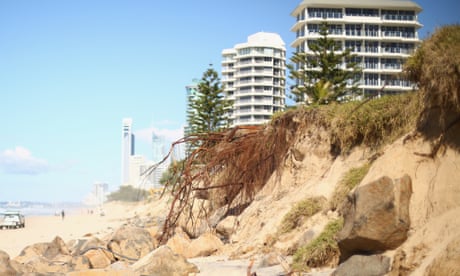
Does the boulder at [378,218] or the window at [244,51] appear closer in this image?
the boulder at [378,218]

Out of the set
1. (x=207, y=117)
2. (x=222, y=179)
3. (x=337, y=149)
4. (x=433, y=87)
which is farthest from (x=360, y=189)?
(x=207, y=117)

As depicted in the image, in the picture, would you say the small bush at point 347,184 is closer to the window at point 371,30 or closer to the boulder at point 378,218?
the boulder at point 378,218

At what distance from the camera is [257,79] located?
97125 millimetres

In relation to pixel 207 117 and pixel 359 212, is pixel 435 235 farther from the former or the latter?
pixel 207 117

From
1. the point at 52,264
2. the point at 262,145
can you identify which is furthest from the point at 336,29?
the point at 52,264

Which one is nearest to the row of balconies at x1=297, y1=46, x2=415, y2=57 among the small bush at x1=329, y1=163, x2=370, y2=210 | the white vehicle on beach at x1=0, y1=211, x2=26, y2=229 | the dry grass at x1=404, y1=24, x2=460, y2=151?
the white vehicle on beach at x1=0, y1=211, x2=26, y2=229

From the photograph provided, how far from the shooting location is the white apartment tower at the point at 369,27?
258ft

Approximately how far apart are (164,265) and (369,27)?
76.8 meters

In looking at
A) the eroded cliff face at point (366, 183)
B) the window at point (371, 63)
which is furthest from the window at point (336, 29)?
the eroded cliff face at point (366, 183)

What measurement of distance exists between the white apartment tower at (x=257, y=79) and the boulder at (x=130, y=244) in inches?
3113

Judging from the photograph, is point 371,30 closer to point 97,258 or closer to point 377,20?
point 377,20

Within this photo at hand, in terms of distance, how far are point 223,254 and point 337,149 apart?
2.96 meters

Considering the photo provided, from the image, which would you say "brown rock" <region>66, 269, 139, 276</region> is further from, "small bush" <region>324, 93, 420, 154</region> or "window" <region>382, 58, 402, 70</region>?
"window" <region>382, 58, 402, 70</region>

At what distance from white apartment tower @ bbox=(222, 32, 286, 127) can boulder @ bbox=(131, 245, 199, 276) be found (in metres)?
82.6
